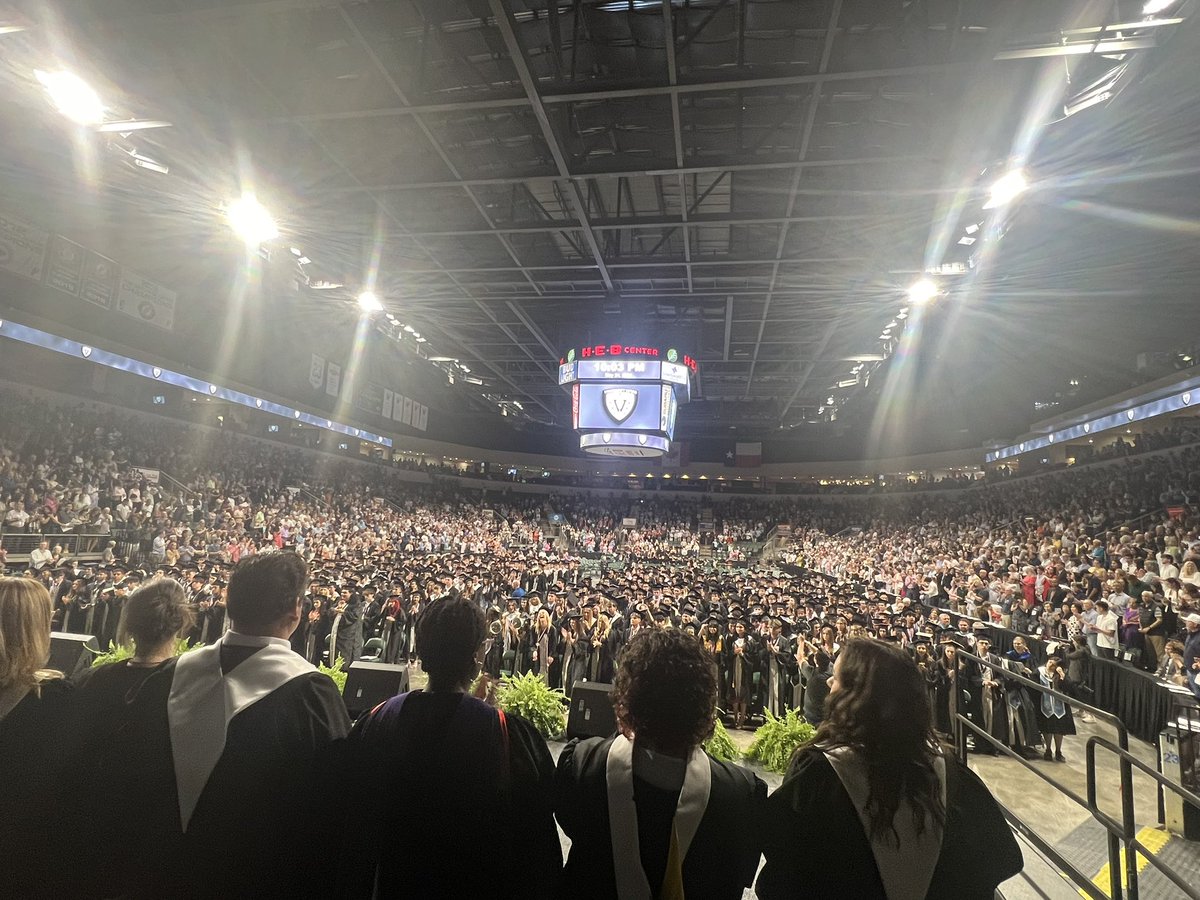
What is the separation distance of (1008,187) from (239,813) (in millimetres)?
11667

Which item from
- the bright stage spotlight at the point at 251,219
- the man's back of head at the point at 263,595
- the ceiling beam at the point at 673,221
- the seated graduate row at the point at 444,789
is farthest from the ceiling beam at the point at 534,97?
the seated graduate row at the point at 444,789

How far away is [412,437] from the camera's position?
34.9 metres

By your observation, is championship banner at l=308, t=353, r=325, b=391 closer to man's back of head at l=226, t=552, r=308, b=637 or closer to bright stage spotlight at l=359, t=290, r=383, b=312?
bright stage spotlight at l=359, t=290, r=383, b=312

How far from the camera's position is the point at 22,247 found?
12.3 metres

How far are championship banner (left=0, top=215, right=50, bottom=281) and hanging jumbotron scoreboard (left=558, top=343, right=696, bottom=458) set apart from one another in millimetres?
11975

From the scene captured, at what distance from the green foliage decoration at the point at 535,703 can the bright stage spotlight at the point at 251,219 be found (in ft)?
33.3

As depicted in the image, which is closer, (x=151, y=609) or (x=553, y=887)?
(x=553, y=887)

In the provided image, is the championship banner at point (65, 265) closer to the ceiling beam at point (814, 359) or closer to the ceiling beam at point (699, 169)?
the ceiling beam at point (699, 169)

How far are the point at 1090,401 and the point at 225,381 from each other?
3050 centimetres

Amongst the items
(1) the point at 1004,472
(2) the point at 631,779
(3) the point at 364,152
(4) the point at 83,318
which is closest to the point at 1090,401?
(1) the point at 1004,472

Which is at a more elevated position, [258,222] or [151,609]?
[258,222]

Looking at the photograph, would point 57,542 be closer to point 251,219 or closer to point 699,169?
point 251,219

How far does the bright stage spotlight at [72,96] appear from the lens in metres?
7.86

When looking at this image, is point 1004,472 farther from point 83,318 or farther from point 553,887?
point 83,318
